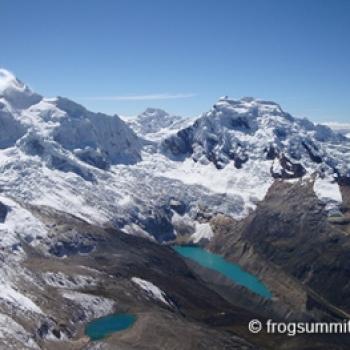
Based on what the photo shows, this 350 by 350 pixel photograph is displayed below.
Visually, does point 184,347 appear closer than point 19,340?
No

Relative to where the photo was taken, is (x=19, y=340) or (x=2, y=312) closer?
(x=19, y=340)

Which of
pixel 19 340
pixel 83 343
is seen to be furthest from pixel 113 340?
pixel 19 340

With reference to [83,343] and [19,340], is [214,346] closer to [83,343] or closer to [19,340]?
[83,343]

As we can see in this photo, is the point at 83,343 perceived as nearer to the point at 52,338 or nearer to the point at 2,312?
the point at 52,338

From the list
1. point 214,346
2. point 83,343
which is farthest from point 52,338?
point 214,346

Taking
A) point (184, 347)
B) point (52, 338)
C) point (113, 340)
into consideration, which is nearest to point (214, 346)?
point (184, 347)

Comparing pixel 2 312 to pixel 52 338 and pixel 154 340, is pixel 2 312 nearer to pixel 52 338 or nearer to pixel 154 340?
pixel 52 338

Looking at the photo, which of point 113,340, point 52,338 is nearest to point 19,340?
point 52,338

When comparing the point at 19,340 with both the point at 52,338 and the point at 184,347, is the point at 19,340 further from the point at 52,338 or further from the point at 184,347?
the point at 184,347
